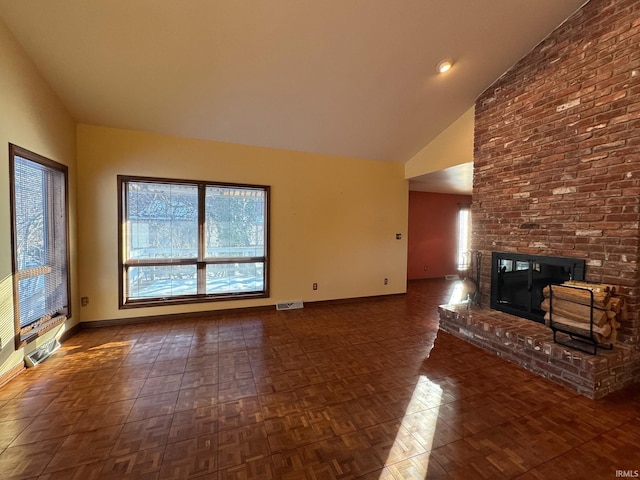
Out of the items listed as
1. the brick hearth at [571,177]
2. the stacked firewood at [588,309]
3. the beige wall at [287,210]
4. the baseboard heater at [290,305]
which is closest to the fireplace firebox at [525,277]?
the brick hearth at [571,177]

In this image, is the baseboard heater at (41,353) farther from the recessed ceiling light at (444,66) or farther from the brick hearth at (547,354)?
the recessed ceiling light at (444,66)

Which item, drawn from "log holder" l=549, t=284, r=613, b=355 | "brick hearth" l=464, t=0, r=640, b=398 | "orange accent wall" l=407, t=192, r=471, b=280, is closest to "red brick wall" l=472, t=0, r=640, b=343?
"brick hearth" l=464, t=0, r=640, b=398

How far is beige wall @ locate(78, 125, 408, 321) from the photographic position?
11.6ft

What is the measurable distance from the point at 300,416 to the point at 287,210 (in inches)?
121

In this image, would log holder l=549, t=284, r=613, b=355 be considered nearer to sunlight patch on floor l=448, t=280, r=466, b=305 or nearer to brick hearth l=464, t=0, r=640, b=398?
brick hearth l=464, t=0, r=640, b=398

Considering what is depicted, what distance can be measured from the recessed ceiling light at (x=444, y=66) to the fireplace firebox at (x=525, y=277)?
2.25 metres

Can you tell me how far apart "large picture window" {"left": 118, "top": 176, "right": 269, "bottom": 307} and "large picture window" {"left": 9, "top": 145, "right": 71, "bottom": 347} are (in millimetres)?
588

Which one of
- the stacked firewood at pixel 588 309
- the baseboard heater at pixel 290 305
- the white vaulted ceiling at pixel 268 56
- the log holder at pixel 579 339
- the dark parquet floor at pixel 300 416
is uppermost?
the white vaulted ceiling at pixel 268 56

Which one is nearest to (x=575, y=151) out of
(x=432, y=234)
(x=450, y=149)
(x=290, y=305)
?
(x=450, y=149)

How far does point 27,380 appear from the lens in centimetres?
235

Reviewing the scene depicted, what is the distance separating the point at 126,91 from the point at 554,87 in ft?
14.9

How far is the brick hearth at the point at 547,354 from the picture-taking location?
217cm

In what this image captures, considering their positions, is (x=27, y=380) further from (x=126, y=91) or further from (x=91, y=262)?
(x=126, y=91)

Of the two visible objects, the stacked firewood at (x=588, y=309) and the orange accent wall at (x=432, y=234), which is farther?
the orange accent wall at (x=432, y=234)
